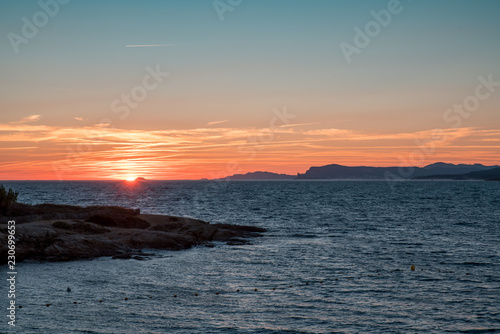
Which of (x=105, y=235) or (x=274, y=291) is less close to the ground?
(x=105, y=235)

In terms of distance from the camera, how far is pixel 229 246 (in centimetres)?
4475

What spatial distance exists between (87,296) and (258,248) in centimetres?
2136

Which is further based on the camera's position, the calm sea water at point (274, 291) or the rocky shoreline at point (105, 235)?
the rocky shoreline at point (105, 235)

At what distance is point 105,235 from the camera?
134 ft

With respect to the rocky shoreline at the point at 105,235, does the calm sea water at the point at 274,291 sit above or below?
below

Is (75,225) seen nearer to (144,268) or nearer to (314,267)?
(144,268)

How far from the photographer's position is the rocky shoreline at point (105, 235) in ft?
115

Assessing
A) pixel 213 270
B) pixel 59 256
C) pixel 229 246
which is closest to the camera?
pixel 213 270

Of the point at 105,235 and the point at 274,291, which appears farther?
the point at 105,235

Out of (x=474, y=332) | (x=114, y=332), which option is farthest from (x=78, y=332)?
(x=474, y=332)

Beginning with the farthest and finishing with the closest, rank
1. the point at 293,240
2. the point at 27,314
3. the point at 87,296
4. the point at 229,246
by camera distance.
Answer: the point at 293,240 → the point at 229,246 → the point at 87,296 → the point at 27,314

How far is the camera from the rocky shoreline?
3500 cm

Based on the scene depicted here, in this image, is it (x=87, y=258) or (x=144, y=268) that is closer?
(x=144, y=268)

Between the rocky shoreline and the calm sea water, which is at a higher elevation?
the rocky shoreline
